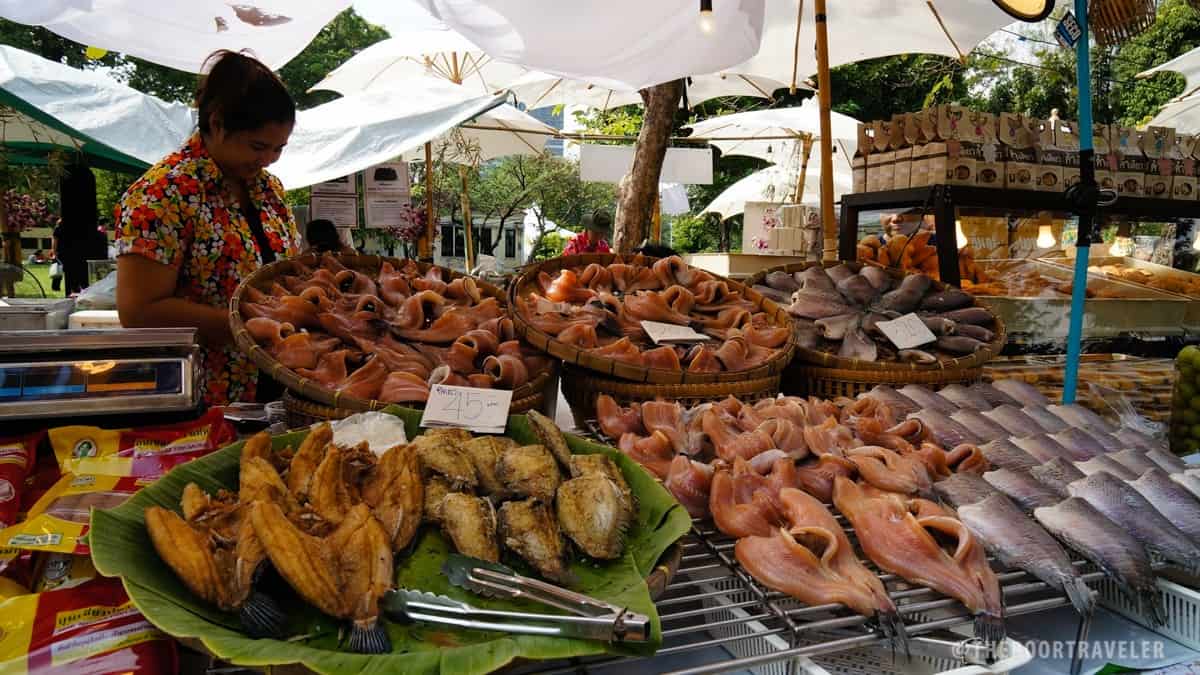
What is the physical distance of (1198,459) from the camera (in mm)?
2314

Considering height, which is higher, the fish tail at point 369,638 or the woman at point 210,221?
the woman at point 210,221

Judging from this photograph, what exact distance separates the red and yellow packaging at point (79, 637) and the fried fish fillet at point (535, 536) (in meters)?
0.57

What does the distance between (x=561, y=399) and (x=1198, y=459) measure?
2603 mm

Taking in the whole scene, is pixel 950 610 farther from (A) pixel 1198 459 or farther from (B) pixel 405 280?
(B) pixel 405 280

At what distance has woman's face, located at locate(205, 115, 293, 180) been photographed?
2668mm

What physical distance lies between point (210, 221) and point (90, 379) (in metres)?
1.35

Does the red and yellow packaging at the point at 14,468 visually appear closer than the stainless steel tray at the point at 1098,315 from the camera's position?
Yes

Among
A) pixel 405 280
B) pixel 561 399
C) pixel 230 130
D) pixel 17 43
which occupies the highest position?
pixel 17 43

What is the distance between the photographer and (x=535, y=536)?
1.22 meters

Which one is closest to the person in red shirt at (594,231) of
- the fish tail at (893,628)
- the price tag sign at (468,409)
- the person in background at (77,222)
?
the person in background at (77,222)

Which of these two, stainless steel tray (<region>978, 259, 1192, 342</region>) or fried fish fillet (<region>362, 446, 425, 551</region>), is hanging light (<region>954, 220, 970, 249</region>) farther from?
fried fish fillet (<region>362, 446, 425, 551</region>)

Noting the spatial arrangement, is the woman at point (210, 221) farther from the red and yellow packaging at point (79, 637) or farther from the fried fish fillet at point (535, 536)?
the fried fish fillet at point (535, 536)

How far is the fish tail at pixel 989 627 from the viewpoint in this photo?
120cm

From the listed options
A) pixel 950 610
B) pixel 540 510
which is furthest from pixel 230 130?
pixel 950 610
